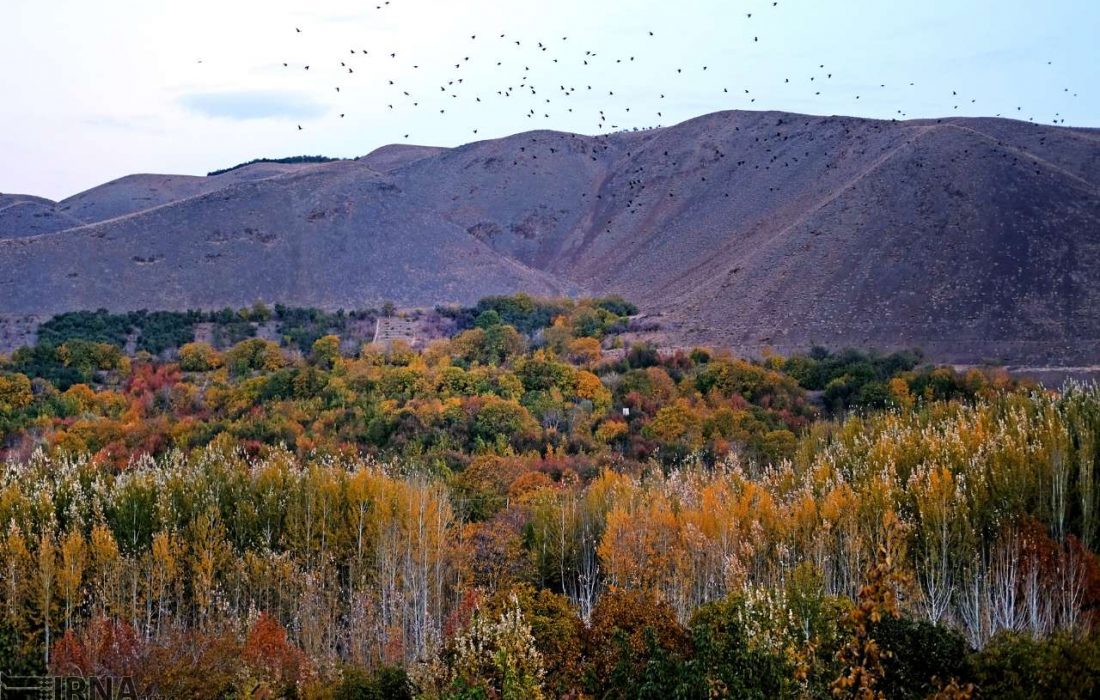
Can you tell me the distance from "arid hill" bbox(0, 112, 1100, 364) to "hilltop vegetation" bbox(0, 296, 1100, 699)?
→ 64.6ft

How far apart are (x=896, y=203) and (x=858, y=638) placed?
74.4 m

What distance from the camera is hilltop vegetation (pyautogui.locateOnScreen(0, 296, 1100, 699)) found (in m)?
18.5

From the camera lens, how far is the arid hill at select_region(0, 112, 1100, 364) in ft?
229

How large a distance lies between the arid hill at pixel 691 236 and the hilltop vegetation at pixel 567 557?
1969 cm

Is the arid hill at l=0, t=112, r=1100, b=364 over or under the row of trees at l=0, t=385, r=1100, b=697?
over

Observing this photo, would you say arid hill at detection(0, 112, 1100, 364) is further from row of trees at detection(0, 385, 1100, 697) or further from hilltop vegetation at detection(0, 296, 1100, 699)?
row of trees at detection(0, 385, 1100, 697)

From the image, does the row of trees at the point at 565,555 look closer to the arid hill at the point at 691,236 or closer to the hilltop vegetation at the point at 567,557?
the hilltop vegetation at the point at 567,557

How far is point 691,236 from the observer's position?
10062cm

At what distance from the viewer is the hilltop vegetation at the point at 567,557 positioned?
18484 mm

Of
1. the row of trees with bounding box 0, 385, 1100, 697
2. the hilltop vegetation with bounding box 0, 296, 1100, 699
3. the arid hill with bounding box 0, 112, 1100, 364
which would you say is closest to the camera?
the hilltop vegetation with bounding box 0, 296, 1100, 699

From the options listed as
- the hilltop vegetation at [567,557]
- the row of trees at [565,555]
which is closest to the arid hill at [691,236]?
the hilltop vegetation at [567,557]

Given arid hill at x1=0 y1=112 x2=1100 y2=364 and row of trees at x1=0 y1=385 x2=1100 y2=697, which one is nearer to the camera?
row of trees at x1=0 y1=385 x2=1100 y2=697

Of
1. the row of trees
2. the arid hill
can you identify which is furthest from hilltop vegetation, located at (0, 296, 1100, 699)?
the arid hill

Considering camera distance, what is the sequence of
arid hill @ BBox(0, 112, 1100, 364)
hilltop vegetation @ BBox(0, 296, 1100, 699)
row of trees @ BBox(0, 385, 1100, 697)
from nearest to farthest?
1. hilltop vegetation @ BBox(0, 296, 1100, 699)
2. row of trees @ BBox(0, 385, 1100, 697)
3. arid hill @ BBox(0, 112, 1100, 364)
